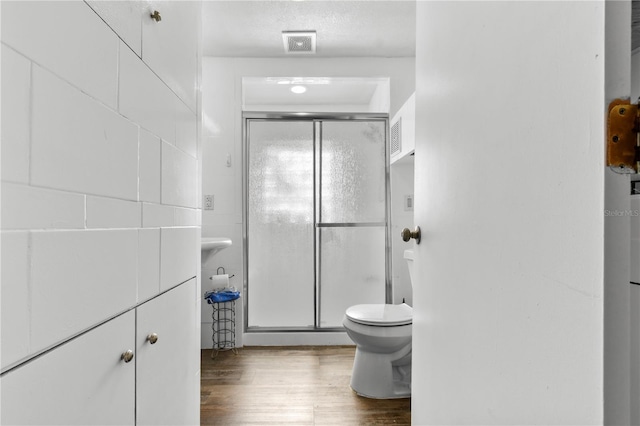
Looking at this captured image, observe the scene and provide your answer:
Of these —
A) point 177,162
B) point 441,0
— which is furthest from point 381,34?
point 177,162

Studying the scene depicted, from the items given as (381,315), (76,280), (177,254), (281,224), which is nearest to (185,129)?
(177,254)

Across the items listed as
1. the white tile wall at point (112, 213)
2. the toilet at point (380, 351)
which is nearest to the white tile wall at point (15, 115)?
the white tile wall at point (112, 213)

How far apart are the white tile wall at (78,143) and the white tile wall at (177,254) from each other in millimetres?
227

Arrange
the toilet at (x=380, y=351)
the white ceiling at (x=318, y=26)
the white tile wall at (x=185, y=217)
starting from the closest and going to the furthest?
the white tile wall at (x=185, y=217) → the toilet at (x=380, y=351) → the white ceiling at (x=318, y=26)

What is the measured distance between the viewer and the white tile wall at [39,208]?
0.45m

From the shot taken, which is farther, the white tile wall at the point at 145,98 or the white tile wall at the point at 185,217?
the white tile wall at the point at 185,217

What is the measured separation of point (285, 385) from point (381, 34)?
230cm

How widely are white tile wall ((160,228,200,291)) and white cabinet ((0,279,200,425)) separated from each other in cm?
4

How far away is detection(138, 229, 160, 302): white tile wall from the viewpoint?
2.67ft

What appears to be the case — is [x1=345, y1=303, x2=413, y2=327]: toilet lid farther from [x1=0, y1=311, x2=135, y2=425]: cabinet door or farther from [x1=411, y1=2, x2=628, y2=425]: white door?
[x1=0, y1=311, x2=135, y2=425]: cabinet door

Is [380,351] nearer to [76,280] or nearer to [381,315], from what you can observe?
[381,315]

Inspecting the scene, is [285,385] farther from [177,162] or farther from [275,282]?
[177,162]

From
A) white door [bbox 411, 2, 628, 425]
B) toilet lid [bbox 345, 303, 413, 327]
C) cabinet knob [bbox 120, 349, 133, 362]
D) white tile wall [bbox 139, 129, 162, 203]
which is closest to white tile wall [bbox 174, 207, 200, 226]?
white tile wall [bbox 139, 129, 162, 203]

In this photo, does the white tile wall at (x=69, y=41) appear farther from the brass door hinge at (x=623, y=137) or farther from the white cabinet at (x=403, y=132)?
the white cabinet at (x=403, y=132)
